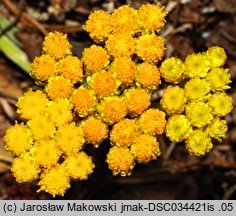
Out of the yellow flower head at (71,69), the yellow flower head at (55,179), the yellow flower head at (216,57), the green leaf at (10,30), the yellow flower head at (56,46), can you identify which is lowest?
the yellow flower head at (55,179)

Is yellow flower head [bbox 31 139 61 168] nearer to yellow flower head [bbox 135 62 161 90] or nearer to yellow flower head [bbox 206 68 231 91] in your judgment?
yellow flower head [bbox 135 62 161 90]

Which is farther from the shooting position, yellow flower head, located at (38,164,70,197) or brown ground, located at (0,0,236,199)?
brown ground, located at (0,0,236,199)

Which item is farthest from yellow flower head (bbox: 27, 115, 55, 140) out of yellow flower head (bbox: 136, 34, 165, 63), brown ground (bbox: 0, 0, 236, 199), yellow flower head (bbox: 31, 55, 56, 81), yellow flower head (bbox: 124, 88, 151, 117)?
brown ground (bbox: 0, 0, 236, 199)

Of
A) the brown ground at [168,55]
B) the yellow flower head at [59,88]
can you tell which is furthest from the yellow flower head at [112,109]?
the brown ground at [168,55]

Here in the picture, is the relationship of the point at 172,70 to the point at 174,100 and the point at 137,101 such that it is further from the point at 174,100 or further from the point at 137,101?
the point at 137,101

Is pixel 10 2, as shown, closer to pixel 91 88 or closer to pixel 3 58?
pixel 3 58

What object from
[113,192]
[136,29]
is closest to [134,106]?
[136,29]

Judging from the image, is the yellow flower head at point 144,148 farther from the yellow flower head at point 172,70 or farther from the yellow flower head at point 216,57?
the yellow flower head at point 216,57
